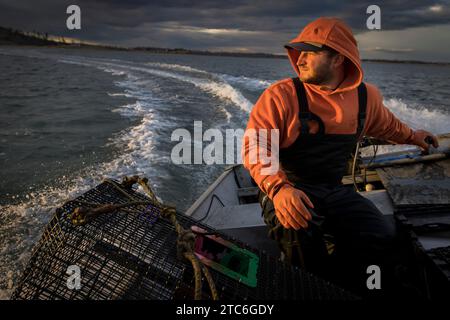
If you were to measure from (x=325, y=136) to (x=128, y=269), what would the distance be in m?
1.66

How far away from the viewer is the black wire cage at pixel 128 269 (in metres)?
1.59

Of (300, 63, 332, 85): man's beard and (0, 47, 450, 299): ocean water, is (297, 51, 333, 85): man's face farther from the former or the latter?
(0, 47, 450, 299): ocean water

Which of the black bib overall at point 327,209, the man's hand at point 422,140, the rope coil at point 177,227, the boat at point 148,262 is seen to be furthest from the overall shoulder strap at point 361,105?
the rope coil at point 177,227

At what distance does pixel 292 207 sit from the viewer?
6.67ft

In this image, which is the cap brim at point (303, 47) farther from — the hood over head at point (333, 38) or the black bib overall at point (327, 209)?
the black bib overall at point (327, 209)

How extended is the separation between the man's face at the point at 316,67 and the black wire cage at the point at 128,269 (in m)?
1.37

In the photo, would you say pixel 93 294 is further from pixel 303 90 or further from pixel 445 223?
pixel 445 223

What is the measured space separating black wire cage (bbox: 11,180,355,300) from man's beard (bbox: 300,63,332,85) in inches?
53.4

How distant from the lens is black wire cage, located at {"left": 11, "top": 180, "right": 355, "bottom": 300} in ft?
5.23

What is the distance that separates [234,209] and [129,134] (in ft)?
25.6
